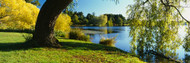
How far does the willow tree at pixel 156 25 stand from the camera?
6.05m

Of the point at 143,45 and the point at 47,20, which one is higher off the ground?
Result: the point at 47,20

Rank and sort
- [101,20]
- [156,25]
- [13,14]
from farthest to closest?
[101,20]
[13,14]
[156,25]

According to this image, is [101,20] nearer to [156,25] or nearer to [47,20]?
[156,25]

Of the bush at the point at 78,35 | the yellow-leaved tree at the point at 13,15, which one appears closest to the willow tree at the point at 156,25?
the bush at the point at 78,35

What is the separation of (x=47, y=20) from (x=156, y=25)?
5.62 metres

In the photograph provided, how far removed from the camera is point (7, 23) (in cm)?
1215

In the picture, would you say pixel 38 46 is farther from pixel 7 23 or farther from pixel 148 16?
pixel 7 23

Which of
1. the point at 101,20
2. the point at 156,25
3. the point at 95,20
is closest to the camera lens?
the point at 156,25

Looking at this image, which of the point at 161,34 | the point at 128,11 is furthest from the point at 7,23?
the point at 161,34

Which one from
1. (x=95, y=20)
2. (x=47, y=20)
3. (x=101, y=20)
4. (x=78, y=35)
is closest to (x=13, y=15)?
(x=78, y=35)

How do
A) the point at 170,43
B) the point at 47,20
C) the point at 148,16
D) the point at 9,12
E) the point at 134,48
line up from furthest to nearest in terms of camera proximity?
the point at 9,12 < the point at 134,48 < the point at 148,16 < the point at 170,43 < the point at 47,20

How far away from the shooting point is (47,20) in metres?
4.89

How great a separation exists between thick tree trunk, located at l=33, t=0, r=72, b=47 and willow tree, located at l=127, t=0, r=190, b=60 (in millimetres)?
4259

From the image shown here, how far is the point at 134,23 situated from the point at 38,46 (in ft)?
17.4
